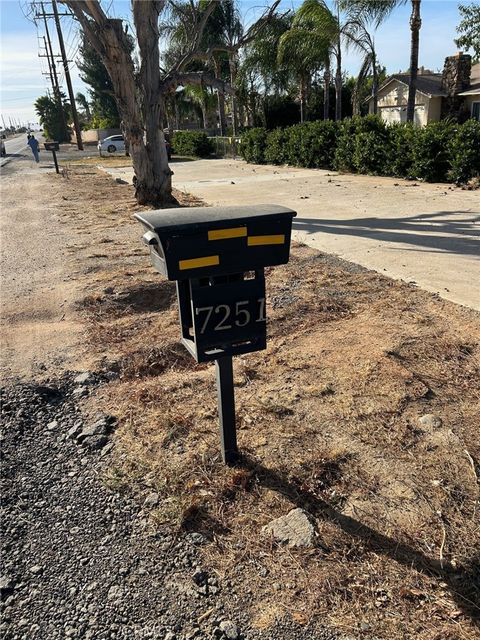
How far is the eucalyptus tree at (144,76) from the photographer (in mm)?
10055

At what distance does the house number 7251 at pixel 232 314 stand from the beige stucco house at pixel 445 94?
74.6ft

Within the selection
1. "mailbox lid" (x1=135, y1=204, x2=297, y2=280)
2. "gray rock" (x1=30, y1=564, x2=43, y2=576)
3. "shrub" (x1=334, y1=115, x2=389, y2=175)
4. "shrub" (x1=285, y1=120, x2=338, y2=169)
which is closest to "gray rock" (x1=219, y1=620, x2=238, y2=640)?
"gray rock" (x1=30, y1=564, x2=43, y2=576)

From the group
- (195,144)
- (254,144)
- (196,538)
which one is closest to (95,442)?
(196,538)

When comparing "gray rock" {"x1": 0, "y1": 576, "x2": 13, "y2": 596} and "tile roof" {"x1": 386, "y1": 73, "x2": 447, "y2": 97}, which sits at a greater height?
"tile roof" {"x1": 386, "y1": 73, "x2": 447, "y2": 97}

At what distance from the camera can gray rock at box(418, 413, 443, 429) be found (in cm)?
287

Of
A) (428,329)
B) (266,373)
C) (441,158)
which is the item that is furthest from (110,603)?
(441,158)

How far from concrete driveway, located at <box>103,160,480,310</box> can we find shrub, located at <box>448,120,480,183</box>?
1.50 feet

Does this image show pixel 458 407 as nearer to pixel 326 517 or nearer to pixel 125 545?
pixel 326 517

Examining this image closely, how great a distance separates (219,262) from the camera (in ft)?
7.00

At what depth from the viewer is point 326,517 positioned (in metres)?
2.29

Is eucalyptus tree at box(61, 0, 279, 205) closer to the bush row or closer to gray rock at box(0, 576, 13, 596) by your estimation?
the bush row

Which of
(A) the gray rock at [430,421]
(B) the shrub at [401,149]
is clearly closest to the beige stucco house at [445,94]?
(B) the shrub at [401,149]

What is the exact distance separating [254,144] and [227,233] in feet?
75.1

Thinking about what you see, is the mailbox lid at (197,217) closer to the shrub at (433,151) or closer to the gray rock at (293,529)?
the gray rock at (293,529)
